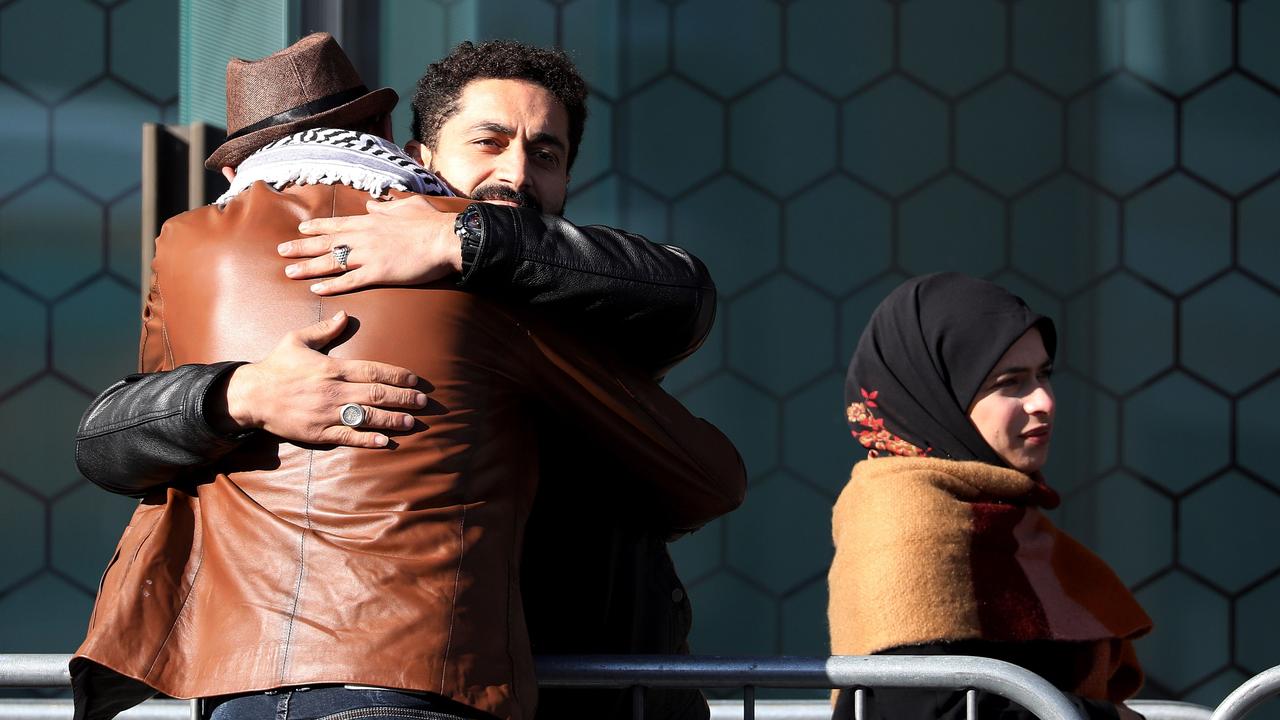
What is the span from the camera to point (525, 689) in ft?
4.17

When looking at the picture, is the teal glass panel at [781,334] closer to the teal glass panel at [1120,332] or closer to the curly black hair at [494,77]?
the teal glass panel at [1120,332]

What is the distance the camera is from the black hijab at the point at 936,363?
2.07 m

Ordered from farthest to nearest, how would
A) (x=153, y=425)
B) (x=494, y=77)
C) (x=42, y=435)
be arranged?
(x=42, y=435), (x=494, y=77), (x=153, y=425)

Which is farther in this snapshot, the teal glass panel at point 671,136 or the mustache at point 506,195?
the teal glass panel at point 671,136

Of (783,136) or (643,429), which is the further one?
(783,136)

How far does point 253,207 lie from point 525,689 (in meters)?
0.52

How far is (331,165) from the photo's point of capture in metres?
1.38

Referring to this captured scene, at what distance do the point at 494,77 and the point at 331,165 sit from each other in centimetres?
58

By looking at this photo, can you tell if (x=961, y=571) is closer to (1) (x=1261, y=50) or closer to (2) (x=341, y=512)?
(2) (x=341, y=512)

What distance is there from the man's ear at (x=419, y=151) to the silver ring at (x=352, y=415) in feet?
2.59

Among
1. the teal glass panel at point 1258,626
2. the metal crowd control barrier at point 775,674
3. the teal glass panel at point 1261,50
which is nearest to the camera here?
the metal crowd control barrier at point 775,674

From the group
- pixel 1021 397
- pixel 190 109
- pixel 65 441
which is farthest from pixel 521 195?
pixel 65 441

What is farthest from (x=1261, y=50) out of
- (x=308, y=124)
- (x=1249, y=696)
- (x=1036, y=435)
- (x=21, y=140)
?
(x=21, y=140)

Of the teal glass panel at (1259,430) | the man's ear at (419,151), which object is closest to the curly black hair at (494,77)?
the man's ear at (419,151)
